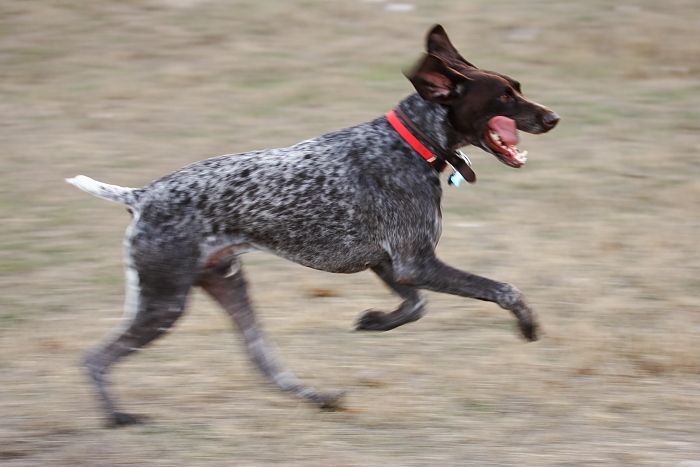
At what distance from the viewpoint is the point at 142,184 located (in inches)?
388

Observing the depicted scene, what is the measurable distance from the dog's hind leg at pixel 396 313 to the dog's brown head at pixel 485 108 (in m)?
0.84

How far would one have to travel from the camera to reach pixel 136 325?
5.60 m

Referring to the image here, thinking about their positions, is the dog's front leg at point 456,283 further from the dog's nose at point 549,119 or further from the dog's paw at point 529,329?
the dog's nose at point 549,119

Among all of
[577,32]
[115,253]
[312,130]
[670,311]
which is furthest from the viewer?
[577,32]

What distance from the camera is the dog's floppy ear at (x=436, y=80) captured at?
5625 millimetres

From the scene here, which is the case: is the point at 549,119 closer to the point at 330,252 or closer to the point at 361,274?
the point at 330,252

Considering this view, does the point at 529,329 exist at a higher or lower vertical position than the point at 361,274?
higher

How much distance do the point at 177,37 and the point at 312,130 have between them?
3.12 m

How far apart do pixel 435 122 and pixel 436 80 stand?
222 mm

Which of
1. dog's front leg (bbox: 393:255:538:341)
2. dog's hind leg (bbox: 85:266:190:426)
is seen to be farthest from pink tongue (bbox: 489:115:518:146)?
dog's hind leg (bbox: 85:266:190:426)

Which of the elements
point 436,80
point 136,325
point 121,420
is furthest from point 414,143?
point 121,420

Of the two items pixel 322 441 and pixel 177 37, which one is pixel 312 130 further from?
pixel 322 441

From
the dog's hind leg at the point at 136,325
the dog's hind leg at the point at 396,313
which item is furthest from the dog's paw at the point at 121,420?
the dog's hind leg at the point at 396,313

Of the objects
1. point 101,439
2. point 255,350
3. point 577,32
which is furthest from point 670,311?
point 577,32
